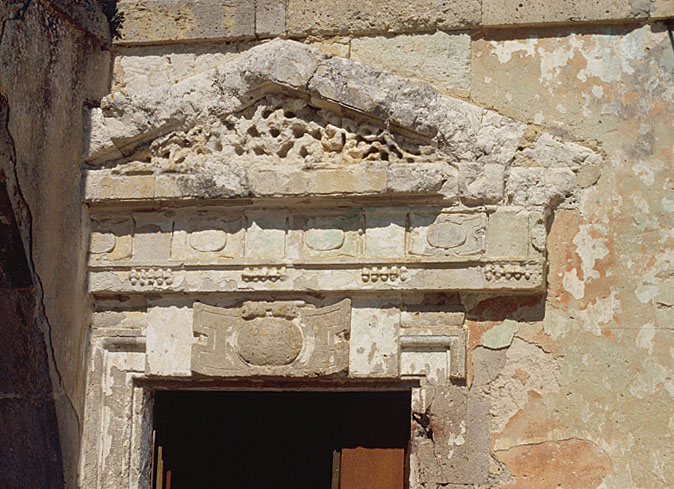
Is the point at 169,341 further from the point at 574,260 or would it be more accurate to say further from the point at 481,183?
the point at 574,260

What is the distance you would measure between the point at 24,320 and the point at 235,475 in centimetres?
257

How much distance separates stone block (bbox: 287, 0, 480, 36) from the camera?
17.5 ft

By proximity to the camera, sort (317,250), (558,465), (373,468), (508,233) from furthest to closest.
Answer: (373,468) → (317,250) → (508,233) → (558,465)

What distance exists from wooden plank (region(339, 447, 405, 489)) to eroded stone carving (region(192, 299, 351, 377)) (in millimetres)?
616

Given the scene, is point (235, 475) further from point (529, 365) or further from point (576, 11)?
point (576, 11)

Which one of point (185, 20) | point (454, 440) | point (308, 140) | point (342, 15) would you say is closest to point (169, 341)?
point (308, 140)

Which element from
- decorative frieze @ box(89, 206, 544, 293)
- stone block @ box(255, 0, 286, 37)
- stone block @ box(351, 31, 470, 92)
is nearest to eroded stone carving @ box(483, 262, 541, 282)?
decorative frieze @ box(89, 206, 544, 293)

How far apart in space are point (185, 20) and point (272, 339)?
166cm

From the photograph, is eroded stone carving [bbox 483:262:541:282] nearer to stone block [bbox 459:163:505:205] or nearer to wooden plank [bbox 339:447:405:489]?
stone block [bbox 459:163:505:205]

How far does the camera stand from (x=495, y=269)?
500 centimetres

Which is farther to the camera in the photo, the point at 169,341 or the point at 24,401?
the point at 169,341

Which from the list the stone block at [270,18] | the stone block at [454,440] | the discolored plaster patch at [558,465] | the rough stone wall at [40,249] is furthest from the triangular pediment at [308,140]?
the discolored plaster patch at [558,465]

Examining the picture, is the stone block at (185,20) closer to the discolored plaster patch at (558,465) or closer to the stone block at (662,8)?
the stone block at (662,8)

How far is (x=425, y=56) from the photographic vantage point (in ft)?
17.6
